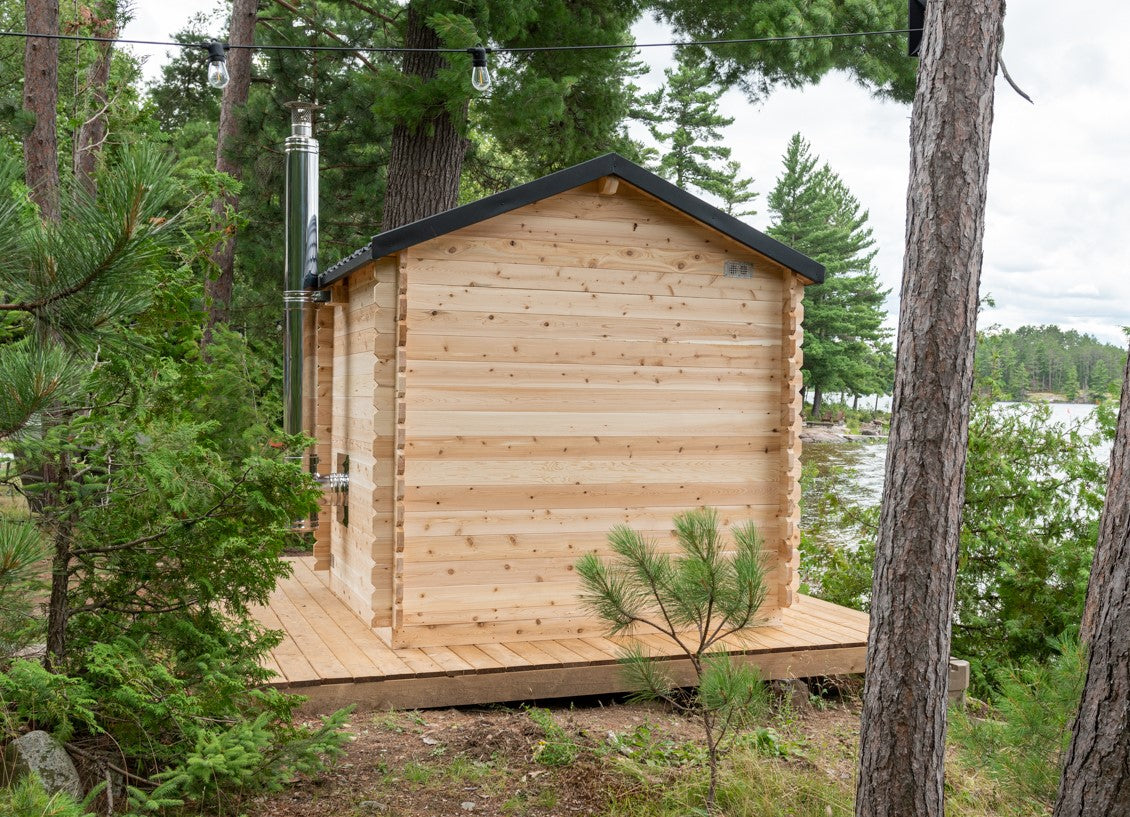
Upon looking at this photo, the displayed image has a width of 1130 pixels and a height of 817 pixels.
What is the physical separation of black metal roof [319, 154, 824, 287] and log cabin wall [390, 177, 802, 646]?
0.14 m

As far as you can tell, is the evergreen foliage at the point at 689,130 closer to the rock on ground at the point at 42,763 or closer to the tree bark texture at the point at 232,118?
the tree bark texture at the point at 232,118

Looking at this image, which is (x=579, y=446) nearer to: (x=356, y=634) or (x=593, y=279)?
(x=593, y=279)

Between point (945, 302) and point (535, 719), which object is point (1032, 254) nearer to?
point (945, 302)

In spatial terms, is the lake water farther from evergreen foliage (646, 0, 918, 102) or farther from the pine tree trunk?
the pine tree trunk

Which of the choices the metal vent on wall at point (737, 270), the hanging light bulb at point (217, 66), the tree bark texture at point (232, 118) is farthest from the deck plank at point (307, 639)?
the tree bark texture at point (232, 118)

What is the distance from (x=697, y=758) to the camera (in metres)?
4.47

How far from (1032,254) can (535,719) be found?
4044 mm

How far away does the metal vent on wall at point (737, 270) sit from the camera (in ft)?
20.5

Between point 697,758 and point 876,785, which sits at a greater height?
point 876,785

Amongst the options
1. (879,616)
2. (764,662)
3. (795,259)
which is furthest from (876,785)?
(795,259)

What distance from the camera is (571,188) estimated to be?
5.80 m

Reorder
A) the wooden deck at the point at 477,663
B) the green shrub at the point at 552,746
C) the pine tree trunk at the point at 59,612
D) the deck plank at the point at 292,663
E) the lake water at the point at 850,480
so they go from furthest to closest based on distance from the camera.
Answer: the lake water at the point at 850,480
the wooden deck at the point at 477,663
the deck plank at the point at 292,663
the green shrub at the point at 552,746
the pine tree trunk at the point at 59,612

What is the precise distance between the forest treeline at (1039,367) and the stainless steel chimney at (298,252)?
513 centimetres

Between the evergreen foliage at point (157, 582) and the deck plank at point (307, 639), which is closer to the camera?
the evergreen foliage at point (157, 582)
